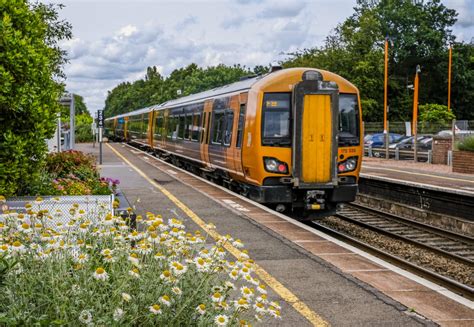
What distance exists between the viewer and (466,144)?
2520cm

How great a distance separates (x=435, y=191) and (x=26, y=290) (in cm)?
1463

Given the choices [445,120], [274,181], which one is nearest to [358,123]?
[274,181]

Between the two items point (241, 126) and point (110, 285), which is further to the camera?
point (241, 126)

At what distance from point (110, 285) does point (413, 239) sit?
11098 mm

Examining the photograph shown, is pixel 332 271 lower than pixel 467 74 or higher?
lower

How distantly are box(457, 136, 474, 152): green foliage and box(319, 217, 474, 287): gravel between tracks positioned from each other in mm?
10355

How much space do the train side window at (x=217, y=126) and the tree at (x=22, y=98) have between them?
8.16 metres

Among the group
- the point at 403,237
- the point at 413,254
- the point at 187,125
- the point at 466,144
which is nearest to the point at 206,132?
the point at 187,125

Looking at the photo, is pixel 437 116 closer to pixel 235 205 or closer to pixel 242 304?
pixel 235 205

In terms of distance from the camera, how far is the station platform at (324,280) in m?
6.25

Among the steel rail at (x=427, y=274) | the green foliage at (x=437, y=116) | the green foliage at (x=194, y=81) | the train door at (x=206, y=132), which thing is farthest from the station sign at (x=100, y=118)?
the green foliage at (x=194, y=81)

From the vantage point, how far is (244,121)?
14.7m

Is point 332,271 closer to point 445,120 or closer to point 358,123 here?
point 358,123

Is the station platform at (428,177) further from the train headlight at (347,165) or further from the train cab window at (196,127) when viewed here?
the train cab window at (196,127)
